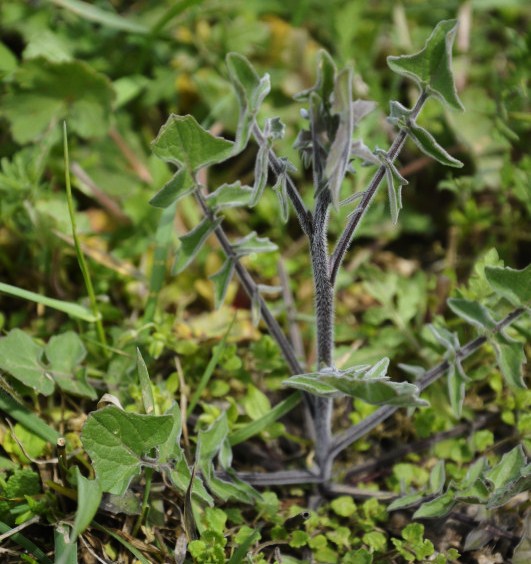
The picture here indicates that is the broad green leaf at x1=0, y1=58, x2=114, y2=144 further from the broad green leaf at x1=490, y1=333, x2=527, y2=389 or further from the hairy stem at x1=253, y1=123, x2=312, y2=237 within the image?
the broad green leaf at x1=490, y1=333, x2=527, y2=389

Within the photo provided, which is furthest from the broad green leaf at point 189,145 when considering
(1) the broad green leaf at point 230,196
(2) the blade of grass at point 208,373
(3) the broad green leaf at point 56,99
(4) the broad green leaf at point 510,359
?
(3) the broad green leaf at point 56,99

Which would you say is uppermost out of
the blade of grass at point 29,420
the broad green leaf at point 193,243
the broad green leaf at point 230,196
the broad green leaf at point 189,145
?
the broad green leaf at point 189,145

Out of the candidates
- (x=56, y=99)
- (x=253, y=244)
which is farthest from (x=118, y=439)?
(x=56, y=99)

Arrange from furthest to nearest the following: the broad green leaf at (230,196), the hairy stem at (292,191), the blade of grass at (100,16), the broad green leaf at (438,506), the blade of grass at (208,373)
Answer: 1. the blade of grass at (100,16)
2. the blade of grass at (208,373)
3. the broad green leaf at (438,506)
4. the broad green leaf at (230,196)
5. the hairy stem at (292,191)

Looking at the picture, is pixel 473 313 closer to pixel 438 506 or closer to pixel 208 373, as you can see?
pixel 438 506

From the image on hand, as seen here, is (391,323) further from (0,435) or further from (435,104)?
(0,435)

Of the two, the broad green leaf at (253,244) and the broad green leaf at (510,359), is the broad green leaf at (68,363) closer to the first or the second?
the broad green leaf at (253,244)

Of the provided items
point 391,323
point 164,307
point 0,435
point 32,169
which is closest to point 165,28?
point 32,169
